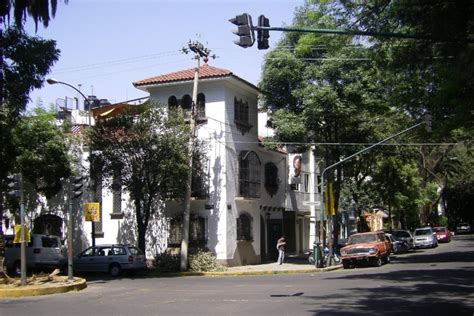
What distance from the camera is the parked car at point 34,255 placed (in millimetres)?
27016

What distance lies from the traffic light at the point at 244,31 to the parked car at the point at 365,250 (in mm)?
19192

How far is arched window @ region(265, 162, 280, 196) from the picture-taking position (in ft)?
118

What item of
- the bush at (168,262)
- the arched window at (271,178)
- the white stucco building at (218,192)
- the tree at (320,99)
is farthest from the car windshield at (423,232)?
the bush at (168,262)

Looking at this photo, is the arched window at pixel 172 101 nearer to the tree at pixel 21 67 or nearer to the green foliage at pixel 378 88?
the green foliage at pixel 378 88

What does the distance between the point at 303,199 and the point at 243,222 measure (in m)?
10.9

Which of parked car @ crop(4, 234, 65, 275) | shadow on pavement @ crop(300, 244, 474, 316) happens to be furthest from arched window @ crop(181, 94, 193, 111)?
shadow on pavement @ crop(300, 244, 474, 316)

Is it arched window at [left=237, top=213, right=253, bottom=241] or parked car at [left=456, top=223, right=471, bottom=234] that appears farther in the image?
parked car at [left=456, top=223, right=471, bottom=234]

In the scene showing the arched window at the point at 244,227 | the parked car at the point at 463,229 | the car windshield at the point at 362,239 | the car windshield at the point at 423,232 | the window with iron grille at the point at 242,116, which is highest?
the window with iron grille at the point at 242,116

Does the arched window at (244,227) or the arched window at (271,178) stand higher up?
the arched window at (271,178)

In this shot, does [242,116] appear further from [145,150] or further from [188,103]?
[145,150]

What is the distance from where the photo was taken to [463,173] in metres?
70.2

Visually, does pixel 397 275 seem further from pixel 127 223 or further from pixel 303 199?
pixel 303 199

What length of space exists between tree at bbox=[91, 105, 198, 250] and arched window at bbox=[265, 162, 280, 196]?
914 centimetres

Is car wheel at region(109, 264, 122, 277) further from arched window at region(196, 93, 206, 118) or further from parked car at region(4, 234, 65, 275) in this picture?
arched window at region(196, 93, 206, 118)
